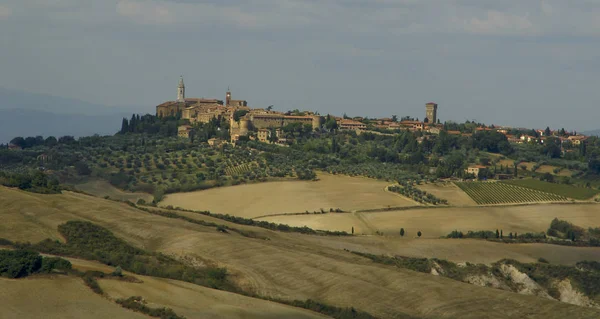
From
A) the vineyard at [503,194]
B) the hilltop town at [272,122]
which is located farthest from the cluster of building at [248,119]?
the vineyard at [503,194]

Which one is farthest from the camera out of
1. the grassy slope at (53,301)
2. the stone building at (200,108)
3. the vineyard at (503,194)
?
the stone building at (200,108)

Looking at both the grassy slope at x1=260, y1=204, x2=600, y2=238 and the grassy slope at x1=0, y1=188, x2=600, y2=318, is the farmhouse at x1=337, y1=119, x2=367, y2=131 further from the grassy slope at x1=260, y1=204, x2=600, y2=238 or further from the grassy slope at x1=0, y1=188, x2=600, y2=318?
the grassy slope at x1=0, y1=188, x2=600, y2=318

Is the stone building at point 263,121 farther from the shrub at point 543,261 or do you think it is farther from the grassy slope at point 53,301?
the grassy slope at point 53,301

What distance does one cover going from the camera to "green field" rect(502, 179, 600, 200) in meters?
106

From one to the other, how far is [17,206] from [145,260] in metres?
15.8

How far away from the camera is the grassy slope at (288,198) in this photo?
316 feet

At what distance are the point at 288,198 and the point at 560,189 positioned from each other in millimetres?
33454

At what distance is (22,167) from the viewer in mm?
113312

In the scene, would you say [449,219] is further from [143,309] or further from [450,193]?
[143,309]

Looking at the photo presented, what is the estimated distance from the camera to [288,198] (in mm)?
100875

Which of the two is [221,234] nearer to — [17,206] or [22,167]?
[17,206]

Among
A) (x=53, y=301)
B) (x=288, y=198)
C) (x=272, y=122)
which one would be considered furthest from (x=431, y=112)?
(x=53, y=301)

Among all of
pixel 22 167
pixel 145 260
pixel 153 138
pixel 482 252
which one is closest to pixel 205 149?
pixel 153 138

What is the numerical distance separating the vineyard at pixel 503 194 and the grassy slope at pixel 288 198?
940 cm
